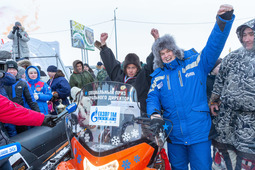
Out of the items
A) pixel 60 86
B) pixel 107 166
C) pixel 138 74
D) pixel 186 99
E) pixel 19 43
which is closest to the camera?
pixel 107 166

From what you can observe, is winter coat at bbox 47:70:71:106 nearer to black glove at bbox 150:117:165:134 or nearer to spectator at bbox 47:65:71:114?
spectator at bbox 47:65:71:114

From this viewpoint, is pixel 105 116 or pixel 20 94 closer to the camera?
pixel 105 116

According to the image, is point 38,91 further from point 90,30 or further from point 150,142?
point 90,30

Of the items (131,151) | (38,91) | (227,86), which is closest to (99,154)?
(131,151)

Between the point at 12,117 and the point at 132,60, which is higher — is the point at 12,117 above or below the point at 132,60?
below

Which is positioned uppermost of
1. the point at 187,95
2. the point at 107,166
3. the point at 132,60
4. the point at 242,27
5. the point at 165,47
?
the point at 242,27

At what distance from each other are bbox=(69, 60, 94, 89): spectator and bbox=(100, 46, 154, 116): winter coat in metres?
2.60

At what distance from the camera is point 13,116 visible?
189cm

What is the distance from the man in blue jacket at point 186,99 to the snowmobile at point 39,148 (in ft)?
3.46

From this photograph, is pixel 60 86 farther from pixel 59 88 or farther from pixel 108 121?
pixel 108 121

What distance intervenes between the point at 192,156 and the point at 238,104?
2.45 ft

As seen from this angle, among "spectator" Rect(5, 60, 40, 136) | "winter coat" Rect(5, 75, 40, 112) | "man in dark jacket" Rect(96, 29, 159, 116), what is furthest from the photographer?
"man in dark jacket" Rect(96, 29, 159, 116)

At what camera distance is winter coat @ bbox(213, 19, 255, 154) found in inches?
71.6

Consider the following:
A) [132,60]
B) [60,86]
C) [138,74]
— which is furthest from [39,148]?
[60,86]
